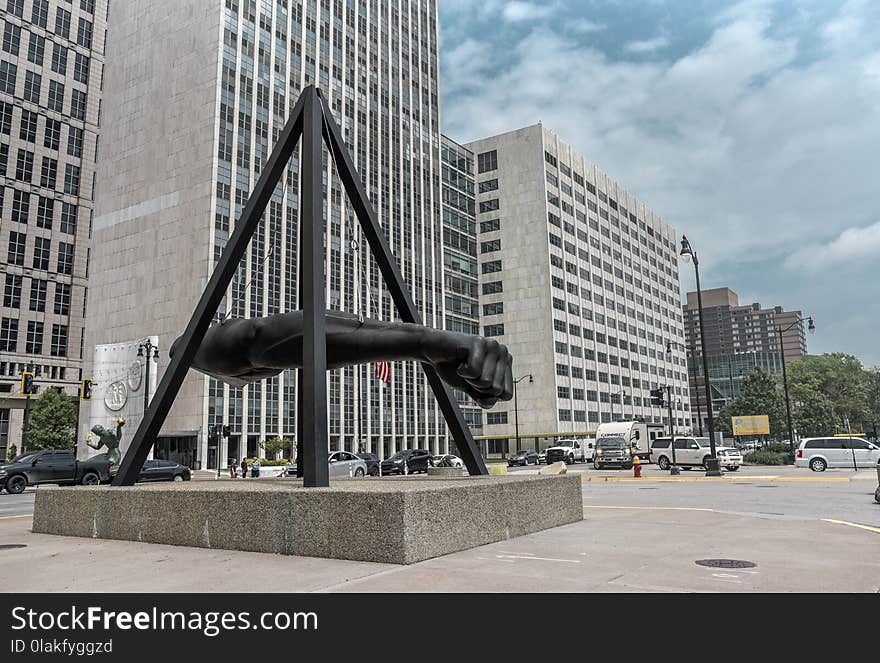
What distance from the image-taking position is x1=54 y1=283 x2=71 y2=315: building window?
76.4 meters

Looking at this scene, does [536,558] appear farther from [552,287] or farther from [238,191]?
[552,287]

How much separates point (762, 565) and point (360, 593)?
4.62 m

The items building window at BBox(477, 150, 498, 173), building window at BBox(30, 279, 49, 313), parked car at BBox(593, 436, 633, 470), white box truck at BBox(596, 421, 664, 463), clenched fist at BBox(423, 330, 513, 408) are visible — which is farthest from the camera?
building window at BBox(477, 150, 498, 173)

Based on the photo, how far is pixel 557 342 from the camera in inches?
3300

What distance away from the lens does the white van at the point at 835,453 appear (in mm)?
33500

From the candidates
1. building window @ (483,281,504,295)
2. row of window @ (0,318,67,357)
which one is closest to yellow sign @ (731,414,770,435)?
building window @ (483,281,504,295)

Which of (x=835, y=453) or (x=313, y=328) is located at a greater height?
(x=313, y=328)

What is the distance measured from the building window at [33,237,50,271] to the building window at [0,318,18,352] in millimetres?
7444

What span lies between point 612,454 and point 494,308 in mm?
47213

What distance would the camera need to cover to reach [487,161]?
299 feet

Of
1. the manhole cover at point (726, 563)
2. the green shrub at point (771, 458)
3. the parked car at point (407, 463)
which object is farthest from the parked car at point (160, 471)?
the green shrub at point (771, 458)

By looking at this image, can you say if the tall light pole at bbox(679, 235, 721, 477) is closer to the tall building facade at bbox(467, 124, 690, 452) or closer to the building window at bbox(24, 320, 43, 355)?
the tall building facade at bbox(467, 124, 690, 452)

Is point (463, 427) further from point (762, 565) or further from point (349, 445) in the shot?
point (349, 445)

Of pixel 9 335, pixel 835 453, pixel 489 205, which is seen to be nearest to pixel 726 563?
pixel 835 453
